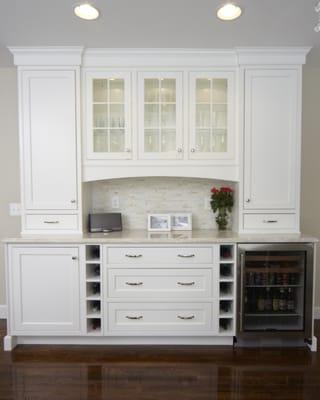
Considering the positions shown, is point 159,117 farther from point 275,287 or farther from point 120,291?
point 275,287

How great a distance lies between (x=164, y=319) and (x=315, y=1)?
261cm

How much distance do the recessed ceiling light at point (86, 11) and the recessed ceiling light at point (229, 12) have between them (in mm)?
858

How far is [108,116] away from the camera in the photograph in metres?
2.92

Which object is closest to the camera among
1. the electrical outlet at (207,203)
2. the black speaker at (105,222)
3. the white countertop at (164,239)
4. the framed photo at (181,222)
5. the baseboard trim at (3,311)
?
the white countertop at (164,239)

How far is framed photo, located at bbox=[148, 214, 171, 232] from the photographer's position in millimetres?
3160

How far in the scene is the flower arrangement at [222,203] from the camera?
311 cm

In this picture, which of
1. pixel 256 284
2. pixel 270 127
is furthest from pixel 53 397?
pixel 270 127

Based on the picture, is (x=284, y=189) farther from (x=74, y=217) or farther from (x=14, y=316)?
(x=14, y=316)

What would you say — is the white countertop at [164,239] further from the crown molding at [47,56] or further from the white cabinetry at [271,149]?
the crown molding at [47,56]

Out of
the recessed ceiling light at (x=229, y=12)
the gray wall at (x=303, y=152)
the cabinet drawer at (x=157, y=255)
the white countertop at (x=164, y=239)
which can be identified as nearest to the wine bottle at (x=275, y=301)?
the white countertop at (x=164, y=239)

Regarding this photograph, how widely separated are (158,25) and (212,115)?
880 millimetres

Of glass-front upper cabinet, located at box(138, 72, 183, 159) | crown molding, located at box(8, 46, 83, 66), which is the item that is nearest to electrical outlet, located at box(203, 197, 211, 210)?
glass-front upper cabinet, located at box(138, 72, 183, 159)

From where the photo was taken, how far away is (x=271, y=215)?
289 cm

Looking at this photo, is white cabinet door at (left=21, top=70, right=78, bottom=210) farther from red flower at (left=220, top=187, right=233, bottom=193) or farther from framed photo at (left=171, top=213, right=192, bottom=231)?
red flower at (left=220, top=187, right=233, bottom=193)
